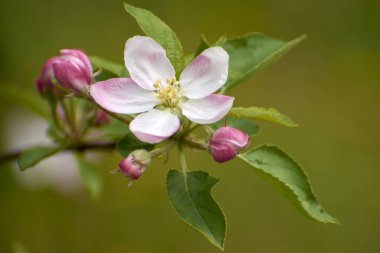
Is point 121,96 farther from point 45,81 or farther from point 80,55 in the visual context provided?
point 45,81

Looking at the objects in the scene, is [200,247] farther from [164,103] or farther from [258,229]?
[164,103]

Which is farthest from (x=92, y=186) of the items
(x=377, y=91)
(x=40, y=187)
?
(x=377, y=91)

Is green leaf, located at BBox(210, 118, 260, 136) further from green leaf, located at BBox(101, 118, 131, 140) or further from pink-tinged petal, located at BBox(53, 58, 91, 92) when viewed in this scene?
pink-tinged petal, located at BBox(53, 58, 91, 92)

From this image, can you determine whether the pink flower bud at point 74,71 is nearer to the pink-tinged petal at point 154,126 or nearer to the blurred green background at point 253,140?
the pink-tinged petal at point 154,126

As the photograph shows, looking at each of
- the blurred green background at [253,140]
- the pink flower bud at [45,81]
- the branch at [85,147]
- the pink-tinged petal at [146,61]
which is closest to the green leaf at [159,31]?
the pink-tinged petal at [146,61]

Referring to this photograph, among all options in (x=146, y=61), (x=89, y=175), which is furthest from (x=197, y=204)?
(x=89, y=175)
